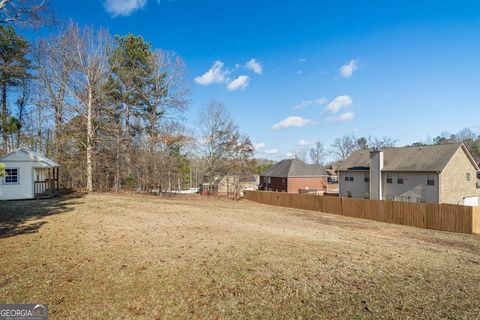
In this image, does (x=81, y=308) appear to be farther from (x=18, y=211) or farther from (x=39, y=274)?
(x=18, y=211)

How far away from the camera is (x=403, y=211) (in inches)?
745

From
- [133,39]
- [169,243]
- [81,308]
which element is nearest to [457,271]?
[169,243]

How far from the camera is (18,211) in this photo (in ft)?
41.2

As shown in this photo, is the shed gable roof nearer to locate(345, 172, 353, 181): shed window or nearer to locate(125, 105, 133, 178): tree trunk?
locate(125, 105, 133, 178): tree trunk

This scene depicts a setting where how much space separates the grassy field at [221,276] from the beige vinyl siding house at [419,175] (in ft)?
62.4

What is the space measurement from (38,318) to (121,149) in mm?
23605

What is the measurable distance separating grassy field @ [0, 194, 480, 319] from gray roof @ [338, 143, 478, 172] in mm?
19492

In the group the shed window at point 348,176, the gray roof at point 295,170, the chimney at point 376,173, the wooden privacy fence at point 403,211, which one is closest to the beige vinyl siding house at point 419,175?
the chimney at point 376,173

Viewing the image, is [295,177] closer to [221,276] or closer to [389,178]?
[389,178]

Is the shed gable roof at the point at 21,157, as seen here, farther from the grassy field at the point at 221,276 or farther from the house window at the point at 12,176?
the grassy field at the point at 221,276

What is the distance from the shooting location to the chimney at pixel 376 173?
29453 millimetres

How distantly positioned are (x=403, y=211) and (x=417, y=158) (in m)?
11.3

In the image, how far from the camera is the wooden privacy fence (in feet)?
53.1

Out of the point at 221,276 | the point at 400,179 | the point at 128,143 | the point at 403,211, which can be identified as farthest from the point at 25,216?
the point at 400,179
